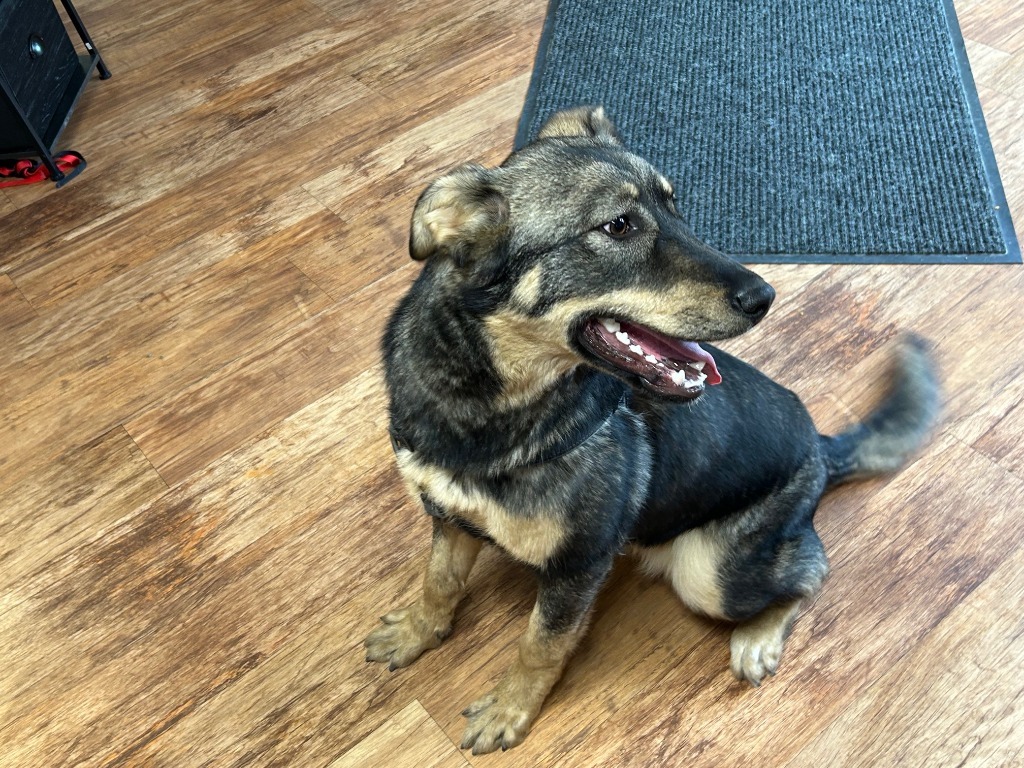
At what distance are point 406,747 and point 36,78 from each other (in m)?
2.40

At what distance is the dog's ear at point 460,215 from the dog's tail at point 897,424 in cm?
92

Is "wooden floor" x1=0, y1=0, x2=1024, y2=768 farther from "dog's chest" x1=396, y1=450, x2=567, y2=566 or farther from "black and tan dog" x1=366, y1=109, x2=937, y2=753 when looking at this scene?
"dog's chest" x1=396, y1=450, x2=567, y2=566

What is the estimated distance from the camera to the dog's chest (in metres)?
1.50

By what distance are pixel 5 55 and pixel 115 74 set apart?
0.57m

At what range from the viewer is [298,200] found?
2799mm

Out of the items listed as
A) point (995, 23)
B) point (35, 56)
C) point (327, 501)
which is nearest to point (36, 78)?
point (35, 56)

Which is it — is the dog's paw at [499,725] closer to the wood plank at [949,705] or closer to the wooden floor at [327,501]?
the wooden floor at [327,501]

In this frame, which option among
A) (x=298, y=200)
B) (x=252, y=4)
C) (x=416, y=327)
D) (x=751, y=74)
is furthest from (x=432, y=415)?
(x=252, y=4)

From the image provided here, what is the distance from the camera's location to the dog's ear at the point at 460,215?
4.40 feet

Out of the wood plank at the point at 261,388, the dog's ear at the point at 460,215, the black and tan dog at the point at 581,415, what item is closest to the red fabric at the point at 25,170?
the wood plank at the point at 261,388

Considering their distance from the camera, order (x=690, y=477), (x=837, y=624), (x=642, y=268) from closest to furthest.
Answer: (x=642, y=268)
(x=690, y=477)
(x=837, y=624)

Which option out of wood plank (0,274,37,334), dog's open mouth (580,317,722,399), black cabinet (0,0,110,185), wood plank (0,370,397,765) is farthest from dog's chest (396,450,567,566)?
black cabinet (0,0,110,185)

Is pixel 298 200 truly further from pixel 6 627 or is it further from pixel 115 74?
pixel 6 627

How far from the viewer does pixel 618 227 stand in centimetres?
140
